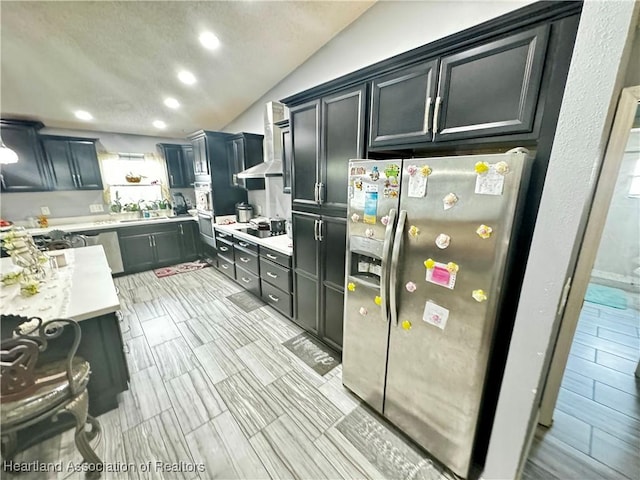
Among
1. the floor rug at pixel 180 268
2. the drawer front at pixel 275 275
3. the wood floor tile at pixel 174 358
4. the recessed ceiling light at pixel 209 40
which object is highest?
the recessed ceiling light at pixel 209 40

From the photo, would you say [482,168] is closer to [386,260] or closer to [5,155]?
[386,260]

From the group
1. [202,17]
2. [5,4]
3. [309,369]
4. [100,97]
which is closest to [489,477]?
[309,369]

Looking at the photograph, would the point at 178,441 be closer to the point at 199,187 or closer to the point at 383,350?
the point at 383,350

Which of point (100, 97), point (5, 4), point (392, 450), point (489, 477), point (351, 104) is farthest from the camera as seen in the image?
point (100, 97)

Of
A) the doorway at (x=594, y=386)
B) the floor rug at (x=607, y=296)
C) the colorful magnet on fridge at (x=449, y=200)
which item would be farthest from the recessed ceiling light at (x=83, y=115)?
the floor rug at (x=607, y=296)

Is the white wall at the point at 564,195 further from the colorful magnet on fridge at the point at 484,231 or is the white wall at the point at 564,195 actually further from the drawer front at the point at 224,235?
the drawer front at the point at 224,235

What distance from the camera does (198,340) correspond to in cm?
255

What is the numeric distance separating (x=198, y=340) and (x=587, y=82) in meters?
3.24

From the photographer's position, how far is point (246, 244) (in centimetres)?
336

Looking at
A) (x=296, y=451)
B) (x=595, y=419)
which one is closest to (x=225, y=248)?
(x=296, y=451)

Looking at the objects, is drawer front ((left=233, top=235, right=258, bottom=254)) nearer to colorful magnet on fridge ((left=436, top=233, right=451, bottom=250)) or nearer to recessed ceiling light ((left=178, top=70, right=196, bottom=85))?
recessed ceiling light ((left=178, top=70, right=196, bottom=85))

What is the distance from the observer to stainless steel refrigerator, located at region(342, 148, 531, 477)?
108 cm

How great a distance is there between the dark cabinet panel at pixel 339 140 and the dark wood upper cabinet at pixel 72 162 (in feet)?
14.1

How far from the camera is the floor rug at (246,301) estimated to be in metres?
3.21
